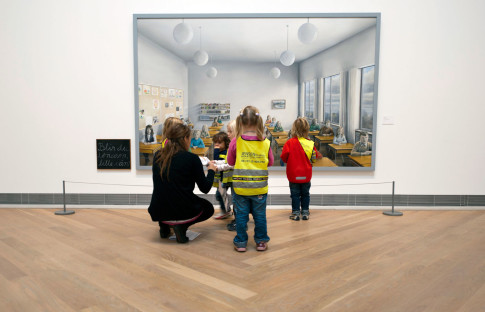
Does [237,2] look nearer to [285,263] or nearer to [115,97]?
[115,97]

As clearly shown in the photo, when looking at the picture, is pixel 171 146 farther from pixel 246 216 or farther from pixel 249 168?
pixel 246 216

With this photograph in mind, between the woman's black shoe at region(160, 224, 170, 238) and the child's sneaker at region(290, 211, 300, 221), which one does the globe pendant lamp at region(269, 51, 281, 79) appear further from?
the woman's black shoe at region(160, 224, 170, 238)

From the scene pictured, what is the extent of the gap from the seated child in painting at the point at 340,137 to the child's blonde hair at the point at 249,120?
1862 millimetres

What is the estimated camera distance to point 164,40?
511 cm

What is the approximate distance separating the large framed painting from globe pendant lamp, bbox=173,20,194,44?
0.04 feet

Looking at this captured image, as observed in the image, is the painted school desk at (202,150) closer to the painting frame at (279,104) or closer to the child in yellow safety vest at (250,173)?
the painting frame at (279,104)

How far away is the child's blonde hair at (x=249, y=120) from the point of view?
3529 mm

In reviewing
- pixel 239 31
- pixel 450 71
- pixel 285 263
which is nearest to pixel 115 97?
pixel 239 31

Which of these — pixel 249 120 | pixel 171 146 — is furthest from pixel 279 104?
pixel 171 146

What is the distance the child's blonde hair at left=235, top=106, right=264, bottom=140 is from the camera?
353cm

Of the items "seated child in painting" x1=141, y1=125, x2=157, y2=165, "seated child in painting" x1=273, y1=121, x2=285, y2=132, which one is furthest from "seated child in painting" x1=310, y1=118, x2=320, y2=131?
"seated child in painting" x1=141, y1=125, x2=157, y2=165

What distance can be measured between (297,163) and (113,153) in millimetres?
2501

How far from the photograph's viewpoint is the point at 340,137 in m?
5.11

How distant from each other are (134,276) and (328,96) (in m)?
3.34
